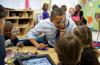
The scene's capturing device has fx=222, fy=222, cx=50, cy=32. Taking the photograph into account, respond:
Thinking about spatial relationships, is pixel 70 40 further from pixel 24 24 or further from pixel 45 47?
Result: pixel 24 24

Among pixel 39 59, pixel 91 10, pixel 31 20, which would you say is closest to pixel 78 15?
pixel 91 10

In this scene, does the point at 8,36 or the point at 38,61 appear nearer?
the point at 38,61

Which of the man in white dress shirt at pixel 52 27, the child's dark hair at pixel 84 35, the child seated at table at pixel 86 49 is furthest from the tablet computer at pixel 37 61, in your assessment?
the man in white dress shirt at pixel 52 27

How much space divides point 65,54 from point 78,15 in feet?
21.4

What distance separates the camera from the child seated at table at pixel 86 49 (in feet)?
5.94

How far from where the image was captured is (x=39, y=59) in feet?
5.90

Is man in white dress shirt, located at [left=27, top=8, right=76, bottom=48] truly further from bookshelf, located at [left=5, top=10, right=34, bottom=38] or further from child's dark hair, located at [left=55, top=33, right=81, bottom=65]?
bookshelf, located at [left=5, top=10, right=34, bottom=38]

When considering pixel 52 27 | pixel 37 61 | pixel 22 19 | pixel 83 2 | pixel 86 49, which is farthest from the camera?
pixel 83 2

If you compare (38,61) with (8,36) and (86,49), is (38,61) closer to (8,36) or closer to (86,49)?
(86,49)

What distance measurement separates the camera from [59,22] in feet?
9.11

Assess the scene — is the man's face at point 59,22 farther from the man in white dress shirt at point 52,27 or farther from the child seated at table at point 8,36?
the child seated at table at point 8,36

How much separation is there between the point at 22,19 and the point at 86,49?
19.7 ft

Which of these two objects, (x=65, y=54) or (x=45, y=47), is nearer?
(x=65, y=54)

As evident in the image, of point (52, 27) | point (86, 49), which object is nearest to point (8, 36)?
point (52, 27)
